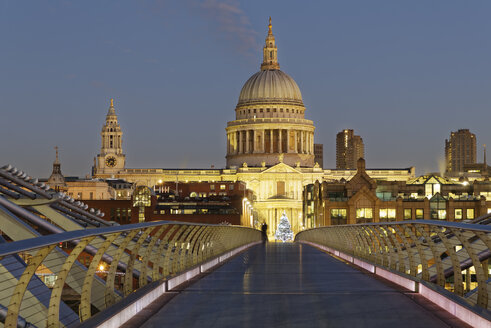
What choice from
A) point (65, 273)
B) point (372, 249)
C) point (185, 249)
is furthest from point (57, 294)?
point (372, 249)

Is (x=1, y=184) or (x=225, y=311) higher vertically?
(x=1, y=184)

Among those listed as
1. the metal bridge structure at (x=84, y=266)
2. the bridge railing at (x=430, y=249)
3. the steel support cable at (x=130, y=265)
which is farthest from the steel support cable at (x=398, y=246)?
the steel support cable at (x=130, y=265)

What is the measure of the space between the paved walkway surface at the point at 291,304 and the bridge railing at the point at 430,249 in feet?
2.17

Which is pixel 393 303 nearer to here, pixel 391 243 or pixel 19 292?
pixel 391 243

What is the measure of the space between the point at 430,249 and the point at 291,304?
3.03 meters

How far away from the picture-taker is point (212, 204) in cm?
15475

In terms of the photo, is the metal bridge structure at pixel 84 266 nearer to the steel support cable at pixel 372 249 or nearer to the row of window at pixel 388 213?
the steel support cable at pixel 372 249

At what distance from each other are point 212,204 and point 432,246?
5539 inches

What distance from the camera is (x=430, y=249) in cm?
1603

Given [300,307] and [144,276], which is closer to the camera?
[300,307]

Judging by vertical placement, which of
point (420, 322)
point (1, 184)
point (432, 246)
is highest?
point (1, 184)

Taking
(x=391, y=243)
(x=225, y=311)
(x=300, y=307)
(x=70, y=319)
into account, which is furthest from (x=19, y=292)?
(x=391, y=243)

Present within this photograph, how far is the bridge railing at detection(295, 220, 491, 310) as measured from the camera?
1223cm

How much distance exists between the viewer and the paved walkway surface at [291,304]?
12.4 meters
